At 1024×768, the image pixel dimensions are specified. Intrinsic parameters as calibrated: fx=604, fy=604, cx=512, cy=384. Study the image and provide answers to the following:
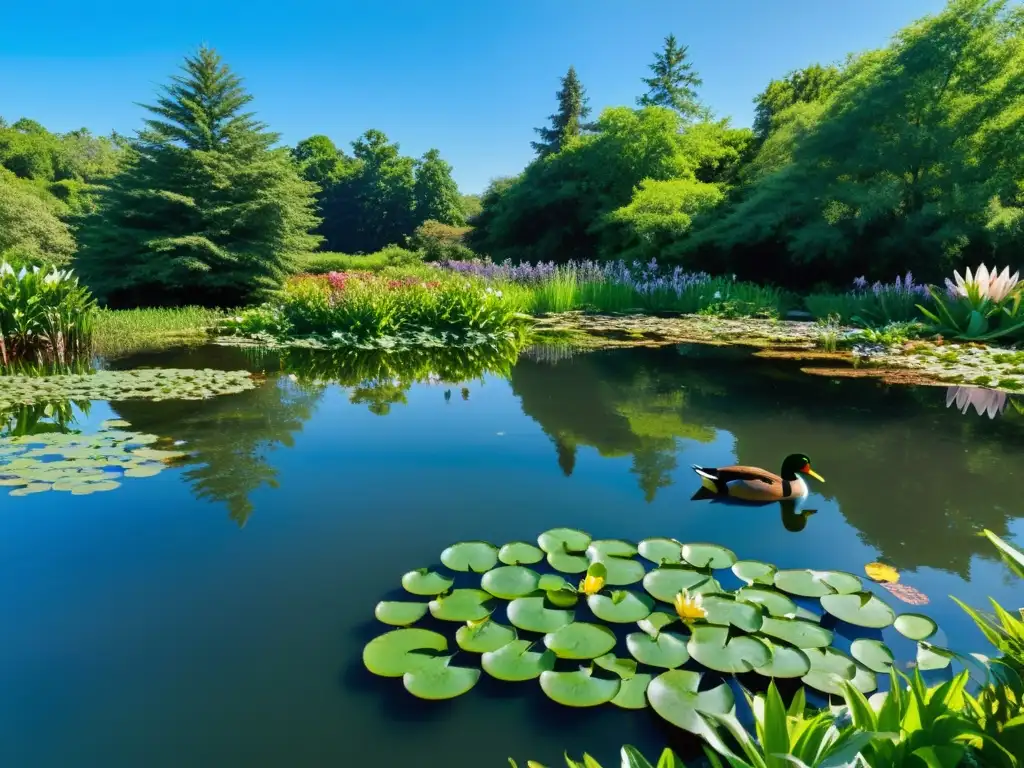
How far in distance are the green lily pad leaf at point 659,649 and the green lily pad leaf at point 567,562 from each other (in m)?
0.41

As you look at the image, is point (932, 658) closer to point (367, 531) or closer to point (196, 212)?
point (367, 531)

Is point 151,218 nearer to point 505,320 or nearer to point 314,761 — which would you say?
point 505,320

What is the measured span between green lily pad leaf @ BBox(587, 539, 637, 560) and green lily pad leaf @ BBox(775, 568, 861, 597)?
521 millimetres

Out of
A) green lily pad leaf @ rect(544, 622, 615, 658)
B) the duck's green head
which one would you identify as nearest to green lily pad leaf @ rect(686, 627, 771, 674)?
green lily pad leaf @ rect(544, 622, 615, 658)

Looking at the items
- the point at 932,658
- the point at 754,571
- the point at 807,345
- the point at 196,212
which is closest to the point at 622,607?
the point at 754,571

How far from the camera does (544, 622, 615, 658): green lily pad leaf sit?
1.72 m

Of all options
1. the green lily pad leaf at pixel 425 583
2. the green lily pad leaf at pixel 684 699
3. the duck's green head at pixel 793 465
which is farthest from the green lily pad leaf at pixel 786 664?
the duck's green head at pixel 793 465

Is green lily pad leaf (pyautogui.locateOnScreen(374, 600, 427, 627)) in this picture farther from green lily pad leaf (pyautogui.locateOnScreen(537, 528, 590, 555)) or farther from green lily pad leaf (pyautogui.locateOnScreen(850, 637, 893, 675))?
green lily pad leaf (pyautogui.locateOnScreen(850, 637, 893, 675))

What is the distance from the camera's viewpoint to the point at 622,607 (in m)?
1.94

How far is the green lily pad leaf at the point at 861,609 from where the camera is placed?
187 cm

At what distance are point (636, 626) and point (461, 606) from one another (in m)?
0.56

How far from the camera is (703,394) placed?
5.43 metres

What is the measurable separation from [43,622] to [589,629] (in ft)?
5.56

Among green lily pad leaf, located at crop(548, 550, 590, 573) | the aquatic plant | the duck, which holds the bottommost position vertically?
green lily pad leaf, located at crop(548, 550, 590, 573)
